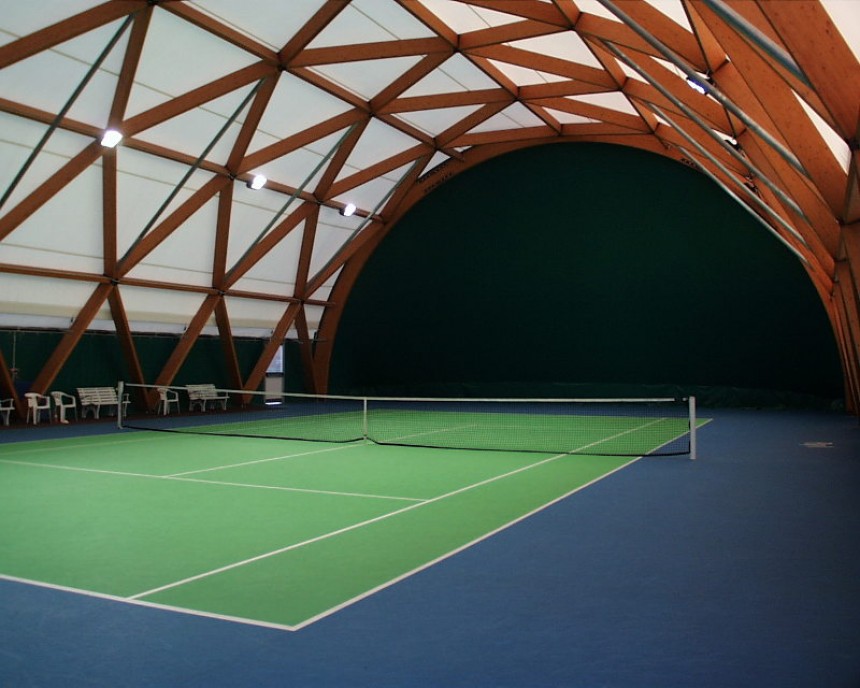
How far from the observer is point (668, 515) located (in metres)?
8.57

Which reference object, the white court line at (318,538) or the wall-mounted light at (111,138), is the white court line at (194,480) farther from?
the wall-mounted light at (111,138)

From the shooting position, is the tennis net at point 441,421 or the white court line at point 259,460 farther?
the tennis net at point 441,421

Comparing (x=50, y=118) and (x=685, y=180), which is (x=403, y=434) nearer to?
(x=50, y=118)

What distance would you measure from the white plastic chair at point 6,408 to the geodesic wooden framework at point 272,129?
2.48 ft

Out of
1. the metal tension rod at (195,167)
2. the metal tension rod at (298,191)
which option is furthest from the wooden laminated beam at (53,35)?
the metal tension rod at (298,191)

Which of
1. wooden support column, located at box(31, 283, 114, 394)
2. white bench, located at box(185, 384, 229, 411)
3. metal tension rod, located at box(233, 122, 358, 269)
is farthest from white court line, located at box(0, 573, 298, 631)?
metal tension rod, located at box(233, 122, 358, 269)

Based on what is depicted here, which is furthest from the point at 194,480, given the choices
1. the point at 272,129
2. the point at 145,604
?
the point at 272,129

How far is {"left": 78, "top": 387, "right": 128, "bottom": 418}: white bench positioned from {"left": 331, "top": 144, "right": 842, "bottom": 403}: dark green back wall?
35.2ft

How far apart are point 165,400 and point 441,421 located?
783 cm

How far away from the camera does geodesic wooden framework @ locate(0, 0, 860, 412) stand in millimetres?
13336

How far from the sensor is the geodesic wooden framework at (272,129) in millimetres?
13336

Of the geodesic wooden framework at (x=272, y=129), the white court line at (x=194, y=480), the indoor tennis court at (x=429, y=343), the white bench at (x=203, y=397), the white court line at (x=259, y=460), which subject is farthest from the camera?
the white bench at (x=203, y=397)

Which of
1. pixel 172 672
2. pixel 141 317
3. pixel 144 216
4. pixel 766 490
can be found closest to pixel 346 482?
pixel 766 490

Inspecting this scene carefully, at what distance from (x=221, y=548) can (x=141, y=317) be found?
16.9 meters
